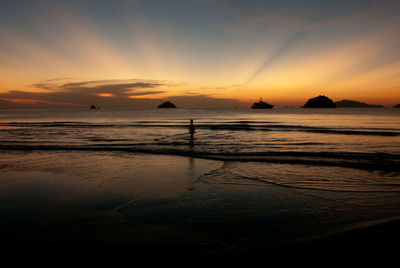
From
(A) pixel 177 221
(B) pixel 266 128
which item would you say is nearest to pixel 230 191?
(A) pixel 177 221

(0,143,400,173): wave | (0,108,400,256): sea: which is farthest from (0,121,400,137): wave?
(0,108,400,256): sea

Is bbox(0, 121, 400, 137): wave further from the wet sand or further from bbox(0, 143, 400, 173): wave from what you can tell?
the wet sand

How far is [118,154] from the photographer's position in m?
17.7

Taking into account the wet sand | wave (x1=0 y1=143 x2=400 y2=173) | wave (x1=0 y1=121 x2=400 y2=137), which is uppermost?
the wet sand

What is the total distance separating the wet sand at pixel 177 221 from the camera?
195 inches

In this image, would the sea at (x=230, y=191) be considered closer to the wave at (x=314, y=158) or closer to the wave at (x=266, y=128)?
the wave at (x=314, y=158)

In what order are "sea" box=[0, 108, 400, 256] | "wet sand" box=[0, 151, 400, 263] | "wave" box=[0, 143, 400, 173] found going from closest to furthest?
"wet sand" box=[0, 151, 400, 263]
"sea" box=[0, 108, 400, 256]
"wave" box=[0, 143, 400, 173]

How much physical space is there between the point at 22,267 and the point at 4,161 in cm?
1418

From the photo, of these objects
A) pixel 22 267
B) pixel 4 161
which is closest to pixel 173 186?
pixel 22 267

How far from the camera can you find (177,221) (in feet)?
21.0

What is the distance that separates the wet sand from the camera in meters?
4.95

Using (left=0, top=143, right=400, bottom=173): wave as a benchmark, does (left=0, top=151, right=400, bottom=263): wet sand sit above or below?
above

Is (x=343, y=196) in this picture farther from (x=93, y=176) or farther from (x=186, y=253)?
(x=93, y=176)

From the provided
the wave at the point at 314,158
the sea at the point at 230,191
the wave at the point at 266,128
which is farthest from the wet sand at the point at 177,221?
the wave at the point at 266,128
